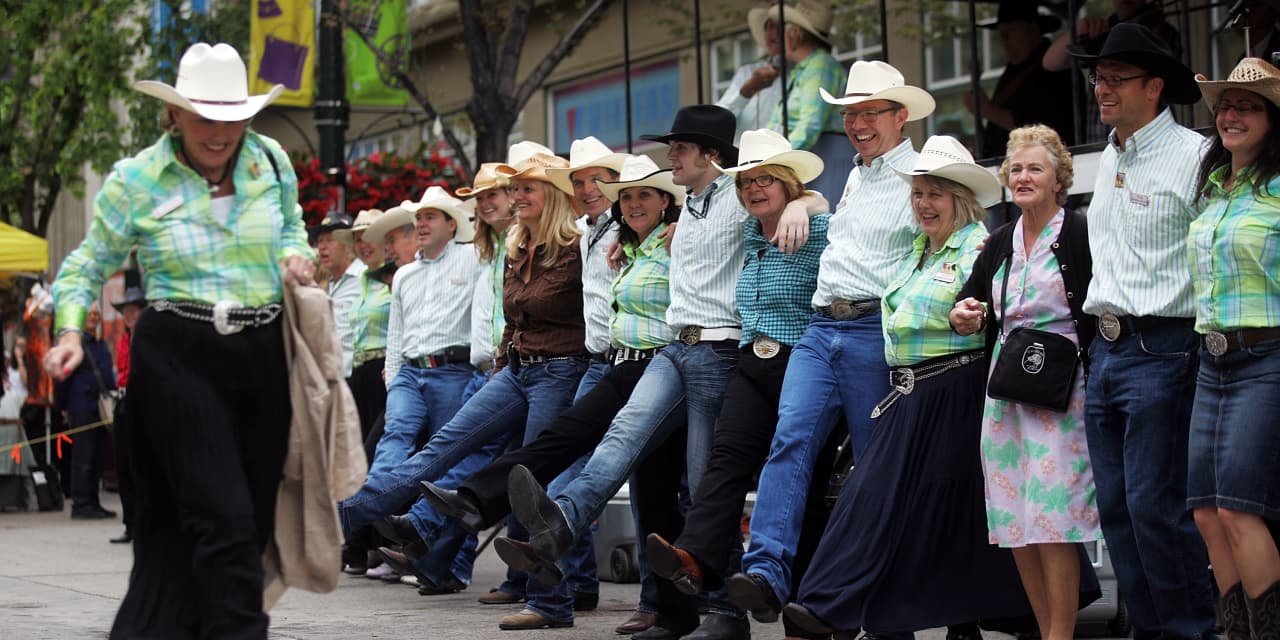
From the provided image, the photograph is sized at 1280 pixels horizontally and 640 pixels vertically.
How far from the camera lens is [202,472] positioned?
5566 mm

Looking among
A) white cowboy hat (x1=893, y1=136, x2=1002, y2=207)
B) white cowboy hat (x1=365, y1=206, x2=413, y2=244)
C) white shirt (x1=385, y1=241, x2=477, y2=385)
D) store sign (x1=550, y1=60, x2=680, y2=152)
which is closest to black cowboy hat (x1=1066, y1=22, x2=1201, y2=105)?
white cowboy hat (x1=893, y1=136, x2=1002, y2=207)

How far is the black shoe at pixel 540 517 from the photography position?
736 centimetres

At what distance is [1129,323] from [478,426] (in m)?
3.80

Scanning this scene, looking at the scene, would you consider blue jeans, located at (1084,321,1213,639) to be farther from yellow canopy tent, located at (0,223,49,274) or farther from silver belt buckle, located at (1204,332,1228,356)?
yellow canopy tent, located at (0,223,49,274)

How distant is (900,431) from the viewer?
680 cm

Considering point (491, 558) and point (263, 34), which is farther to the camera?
point (263, 34)

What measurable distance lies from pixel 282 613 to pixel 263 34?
9.80 meters

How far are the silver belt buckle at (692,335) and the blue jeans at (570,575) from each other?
73cm

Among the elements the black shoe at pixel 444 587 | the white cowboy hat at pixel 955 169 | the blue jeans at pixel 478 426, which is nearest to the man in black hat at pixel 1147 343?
the white cowboy hat at pixel 955 169

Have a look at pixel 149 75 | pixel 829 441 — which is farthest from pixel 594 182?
pixel 149 75

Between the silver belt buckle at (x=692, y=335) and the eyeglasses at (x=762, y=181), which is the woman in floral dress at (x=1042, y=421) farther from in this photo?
the silver belt buckle at (x=692, y=335)

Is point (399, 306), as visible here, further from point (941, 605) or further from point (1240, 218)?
point (1240, 218)

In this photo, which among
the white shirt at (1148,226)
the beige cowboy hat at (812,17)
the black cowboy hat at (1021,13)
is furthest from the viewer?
the black cowboy hat at (1021,13)

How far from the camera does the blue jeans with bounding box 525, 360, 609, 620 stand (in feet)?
27.5
